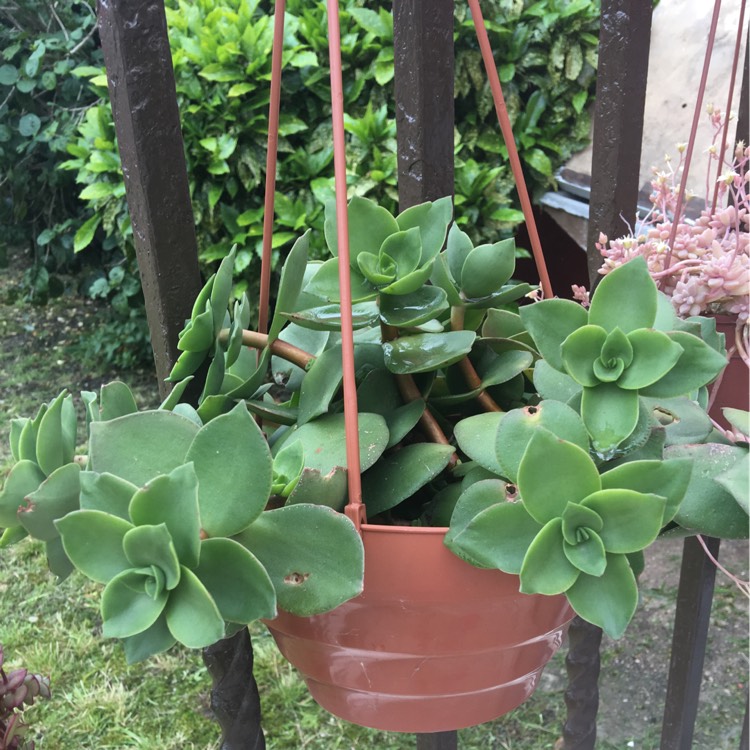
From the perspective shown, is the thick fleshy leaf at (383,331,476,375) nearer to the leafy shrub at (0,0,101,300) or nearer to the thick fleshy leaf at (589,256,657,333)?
the thick fleshy leaf at (589,256,657,333)

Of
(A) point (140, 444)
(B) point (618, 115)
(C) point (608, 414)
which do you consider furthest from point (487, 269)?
(B) point (618, 115)

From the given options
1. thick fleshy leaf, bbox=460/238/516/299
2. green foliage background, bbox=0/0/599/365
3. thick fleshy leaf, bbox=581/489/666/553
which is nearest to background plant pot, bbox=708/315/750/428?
thick fleshy leaf, bbox=460/238/516/299

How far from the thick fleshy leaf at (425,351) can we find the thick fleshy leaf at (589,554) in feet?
0.46

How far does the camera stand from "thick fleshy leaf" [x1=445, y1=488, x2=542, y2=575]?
0.40m

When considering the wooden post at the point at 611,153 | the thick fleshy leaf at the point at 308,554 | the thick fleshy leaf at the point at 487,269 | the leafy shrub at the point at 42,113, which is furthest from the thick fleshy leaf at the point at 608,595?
the leafy shrub at the point at 42,113

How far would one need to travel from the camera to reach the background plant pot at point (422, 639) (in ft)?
1.44

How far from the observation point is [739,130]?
2.96 ft

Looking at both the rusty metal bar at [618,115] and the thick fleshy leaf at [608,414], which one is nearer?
the thick fleshy leaf at [608,414]

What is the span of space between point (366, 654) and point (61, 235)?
2615mm

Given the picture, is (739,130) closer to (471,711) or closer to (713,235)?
(713,235)

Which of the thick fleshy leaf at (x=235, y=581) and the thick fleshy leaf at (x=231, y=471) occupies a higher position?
the thick fleshy leaf at (x=231, y=471)

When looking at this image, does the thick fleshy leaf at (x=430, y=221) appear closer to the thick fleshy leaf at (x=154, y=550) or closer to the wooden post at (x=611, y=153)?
the thick fleshy leaf at (x=154, y=550)

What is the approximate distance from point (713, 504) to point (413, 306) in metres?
0.21

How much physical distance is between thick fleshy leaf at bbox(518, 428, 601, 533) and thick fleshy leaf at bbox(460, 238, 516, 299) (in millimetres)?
186
